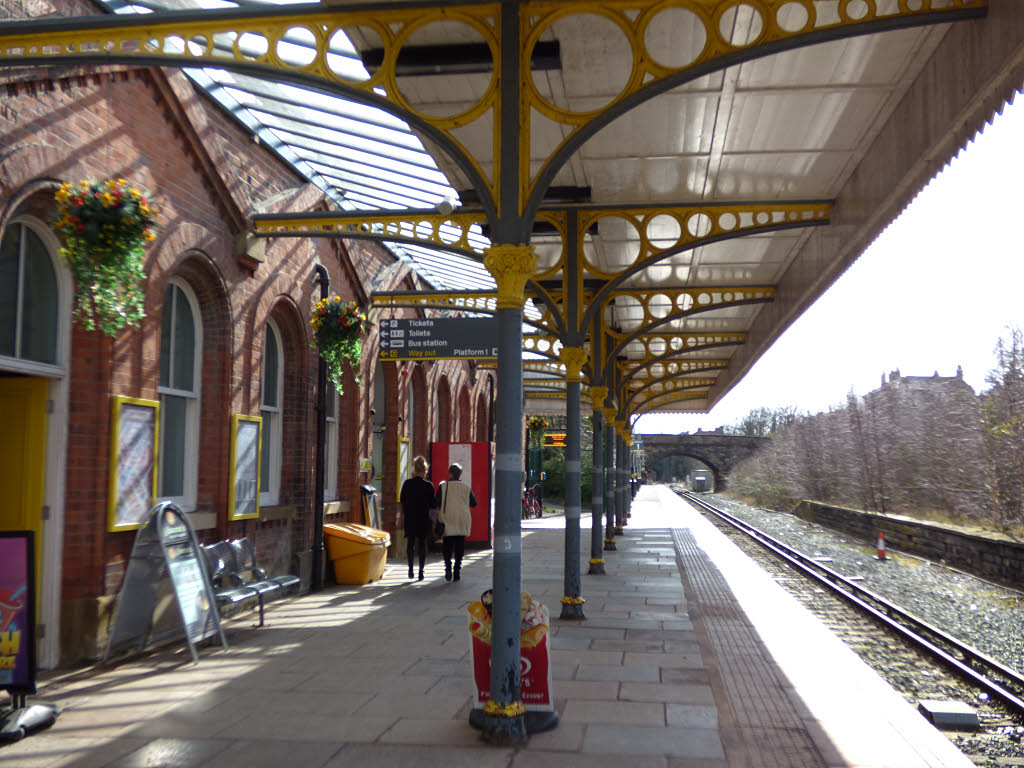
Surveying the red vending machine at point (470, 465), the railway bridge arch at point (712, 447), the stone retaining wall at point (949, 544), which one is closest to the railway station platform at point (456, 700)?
the red vending machine at point (470, 465)

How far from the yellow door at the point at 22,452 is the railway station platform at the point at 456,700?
118 centimetres

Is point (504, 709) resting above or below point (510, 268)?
below

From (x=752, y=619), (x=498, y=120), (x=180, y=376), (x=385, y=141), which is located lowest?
(x=752, y=619)

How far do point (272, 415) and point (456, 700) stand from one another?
574 centimetres

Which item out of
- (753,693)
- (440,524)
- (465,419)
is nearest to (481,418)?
(465,419)

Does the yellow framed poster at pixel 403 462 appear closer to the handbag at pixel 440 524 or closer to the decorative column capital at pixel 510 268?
the handbag at pixel 440 524

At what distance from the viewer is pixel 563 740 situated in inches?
206

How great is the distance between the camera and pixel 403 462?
53.8 ft

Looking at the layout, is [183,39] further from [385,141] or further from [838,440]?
[838,440]

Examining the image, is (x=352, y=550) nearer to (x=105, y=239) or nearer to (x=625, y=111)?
(x=105, y=239)

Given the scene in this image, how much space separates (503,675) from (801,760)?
1651 millimetres

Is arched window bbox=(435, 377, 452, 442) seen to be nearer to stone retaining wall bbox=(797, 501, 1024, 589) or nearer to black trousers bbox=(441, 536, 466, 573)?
black trousers bbox=(441, 536, 466, 573)

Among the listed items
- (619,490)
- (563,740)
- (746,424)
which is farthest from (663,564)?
(746,424)

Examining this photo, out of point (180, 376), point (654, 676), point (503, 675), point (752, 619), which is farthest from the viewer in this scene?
point (752, 619)
